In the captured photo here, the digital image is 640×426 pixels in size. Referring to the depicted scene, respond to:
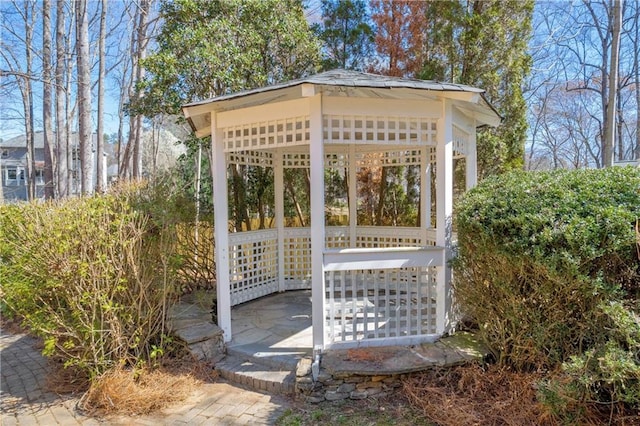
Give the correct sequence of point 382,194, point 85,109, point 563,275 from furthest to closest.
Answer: point 382,194, point 85,109, point 563,275

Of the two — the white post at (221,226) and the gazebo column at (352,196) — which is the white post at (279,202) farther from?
the white post at (221,226)

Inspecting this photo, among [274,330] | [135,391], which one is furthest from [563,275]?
[135,391]

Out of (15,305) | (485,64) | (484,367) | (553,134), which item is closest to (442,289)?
(484,367)

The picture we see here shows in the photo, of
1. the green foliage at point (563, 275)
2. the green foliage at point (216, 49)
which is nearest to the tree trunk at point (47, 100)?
the green foliage at point (216, 49)

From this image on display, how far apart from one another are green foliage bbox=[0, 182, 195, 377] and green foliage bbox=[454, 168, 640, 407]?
129 inches

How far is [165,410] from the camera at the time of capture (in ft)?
11.3

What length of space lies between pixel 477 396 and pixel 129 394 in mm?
3180

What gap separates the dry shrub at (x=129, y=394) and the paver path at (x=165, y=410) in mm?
87

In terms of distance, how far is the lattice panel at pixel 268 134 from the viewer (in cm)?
407

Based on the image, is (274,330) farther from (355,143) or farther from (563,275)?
(563,275)

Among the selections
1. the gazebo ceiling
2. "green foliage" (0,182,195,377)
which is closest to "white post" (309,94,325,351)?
the gazebo ceiling

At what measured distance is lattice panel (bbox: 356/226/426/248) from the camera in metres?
6.43

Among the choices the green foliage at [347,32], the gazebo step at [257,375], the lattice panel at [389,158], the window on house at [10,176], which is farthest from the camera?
the window on house at [10,176]

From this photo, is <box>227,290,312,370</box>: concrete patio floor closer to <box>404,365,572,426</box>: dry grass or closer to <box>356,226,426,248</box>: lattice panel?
<box>404,365,572,426</box>: dry grass
